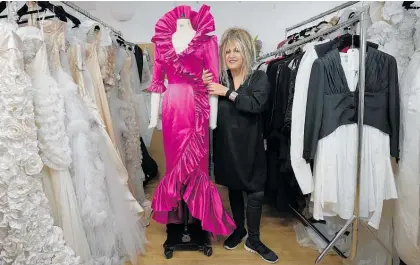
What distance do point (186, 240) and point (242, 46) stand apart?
1.21m

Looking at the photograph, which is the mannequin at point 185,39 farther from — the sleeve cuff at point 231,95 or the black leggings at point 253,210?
the black leggings at point 253,210

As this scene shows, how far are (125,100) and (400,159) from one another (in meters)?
1.72

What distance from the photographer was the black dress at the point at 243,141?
1770mm

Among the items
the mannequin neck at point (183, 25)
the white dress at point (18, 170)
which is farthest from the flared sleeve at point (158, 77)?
the white dress at point (18, 170)

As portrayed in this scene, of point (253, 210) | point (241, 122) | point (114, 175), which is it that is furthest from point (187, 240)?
point (241, 122)

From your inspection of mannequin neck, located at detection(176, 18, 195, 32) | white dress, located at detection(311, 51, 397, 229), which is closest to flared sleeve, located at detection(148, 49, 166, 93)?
mannequin neck, located at detection(176, 18, 195, 32)

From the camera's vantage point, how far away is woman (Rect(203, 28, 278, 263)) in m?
1.72

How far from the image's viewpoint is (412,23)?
1509 millimetres

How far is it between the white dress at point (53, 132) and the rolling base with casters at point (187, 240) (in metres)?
0.64

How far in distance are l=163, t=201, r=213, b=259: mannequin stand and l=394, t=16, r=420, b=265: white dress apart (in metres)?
1.02

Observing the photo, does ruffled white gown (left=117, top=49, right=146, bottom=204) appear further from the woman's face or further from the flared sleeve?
the woman's face

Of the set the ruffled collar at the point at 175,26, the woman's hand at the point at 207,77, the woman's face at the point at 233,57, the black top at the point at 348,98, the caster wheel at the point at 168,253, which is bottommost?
the caster wheel at the point at 168,253

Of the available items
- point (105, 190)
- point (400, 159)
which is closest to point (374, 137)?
point (400, 159)

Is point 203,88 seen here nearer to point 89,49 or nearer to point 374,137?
point 89,49
